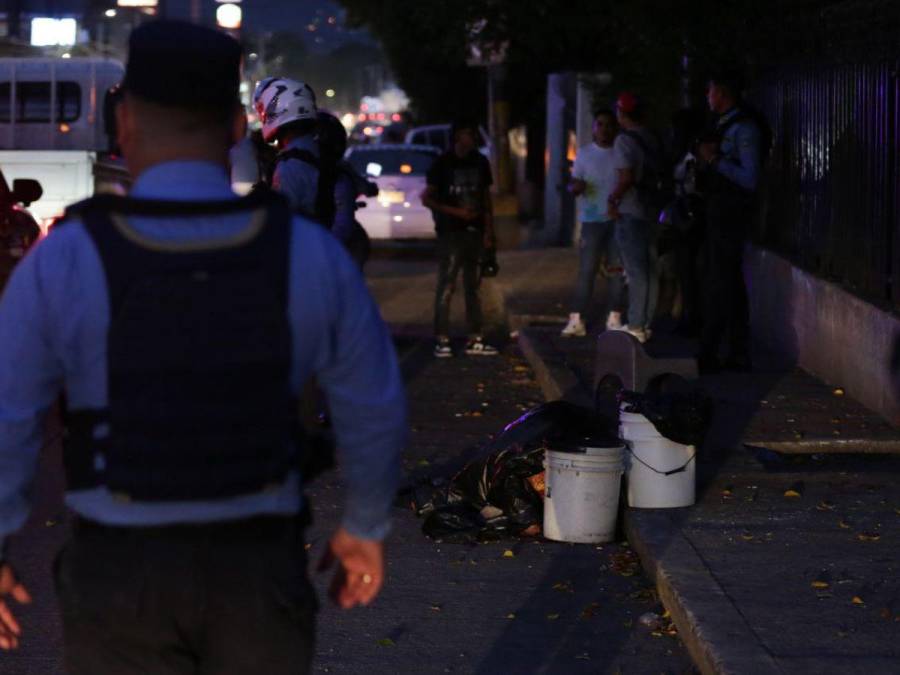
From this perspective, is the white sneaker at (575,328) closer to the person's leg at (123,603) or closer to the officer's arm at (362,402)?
the officer's arm at (362,402)

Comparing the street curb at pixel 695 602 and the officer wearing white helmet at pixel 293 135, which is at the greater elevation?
the officer wearing white helmet at pixel 293 135

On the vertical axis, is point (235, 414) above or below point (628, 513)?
above

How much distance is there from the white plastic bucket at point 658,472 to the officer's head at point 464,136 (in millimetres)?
6304

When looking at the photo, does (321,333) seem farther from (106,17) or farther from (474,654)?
(106,17)

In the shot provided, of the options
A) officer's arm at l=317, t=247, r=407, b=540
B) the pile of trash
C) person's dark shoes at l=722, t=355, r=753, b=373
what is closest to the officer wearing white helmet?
the pile of trash

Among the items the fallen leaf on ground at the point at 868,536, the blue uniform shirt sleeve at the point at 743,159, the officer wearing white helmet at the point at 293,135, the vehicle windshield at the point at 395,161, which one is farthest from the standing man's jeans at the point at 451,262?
the vehicle windshield at the point at 395,161

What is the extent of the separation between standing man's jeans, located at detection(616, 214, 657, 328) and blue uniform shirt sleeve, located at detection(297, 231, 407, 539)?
10154mm

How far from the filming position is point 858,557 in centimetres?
699

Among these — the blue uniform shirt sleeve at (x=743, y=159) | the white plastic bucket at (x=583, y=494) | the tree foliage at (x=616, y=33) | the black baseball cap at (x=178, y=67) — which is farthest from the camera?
the tree foliage at (x=616, y=33)

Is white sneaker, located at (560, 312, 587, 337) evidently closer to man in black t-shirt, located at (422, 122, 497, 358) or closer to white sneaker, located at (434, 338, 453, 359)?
man in black t-shirt, located at (422, 122, 497, 358)

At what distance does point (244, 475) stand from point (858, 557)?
426 cm

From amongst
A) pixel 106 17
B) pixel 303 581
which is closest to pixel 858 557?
pixel 303 581

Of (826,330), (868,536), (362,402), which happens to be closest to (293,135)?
(868,536)

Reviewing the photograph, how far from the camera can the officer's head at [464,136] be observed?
1382 cm
